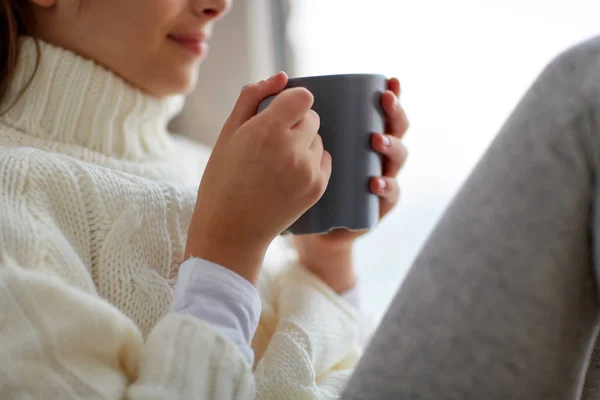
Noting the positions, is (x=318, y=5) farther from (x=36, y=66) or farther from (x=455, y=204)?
(x=455, y=204)

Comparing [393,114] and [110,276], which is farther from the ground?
[393,114]

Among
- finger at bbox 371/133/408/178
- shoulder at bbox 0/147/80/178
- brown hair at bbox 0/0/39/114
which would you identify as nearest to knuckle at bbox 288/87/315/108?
finger at bbox 371/133/408/178

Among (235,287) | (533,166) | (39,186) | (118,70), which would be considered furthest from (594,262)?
(118,70)

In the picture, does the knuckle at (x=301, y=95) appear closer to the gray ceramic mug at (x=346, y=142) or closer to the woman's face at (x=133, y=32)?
the gray ceramic mug at (x=346, y=142)

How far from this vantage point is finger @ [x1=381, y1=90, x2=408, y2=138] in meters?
0.63

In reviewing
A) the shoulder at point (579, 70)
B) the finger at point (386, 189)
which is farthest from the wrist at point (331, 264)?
the shoulder at point (579, 70)

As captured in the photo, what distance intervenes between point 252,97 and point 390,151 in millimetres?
192

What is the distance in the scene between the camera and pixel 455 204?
411 mm

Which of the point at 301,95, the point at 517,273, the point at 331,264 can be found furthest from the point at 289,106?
the point at 331,264

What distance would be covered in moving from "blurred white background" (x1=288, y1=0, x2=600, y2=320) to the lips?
371 millimetres

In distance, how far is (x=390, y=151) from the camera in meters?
0.67

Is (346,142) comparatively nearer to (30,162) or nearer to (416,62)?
(30,162)

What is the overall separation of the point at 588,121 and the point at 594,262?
0.30 feet

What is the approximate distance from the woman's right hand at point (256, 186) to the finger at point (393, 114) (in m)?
0.13
